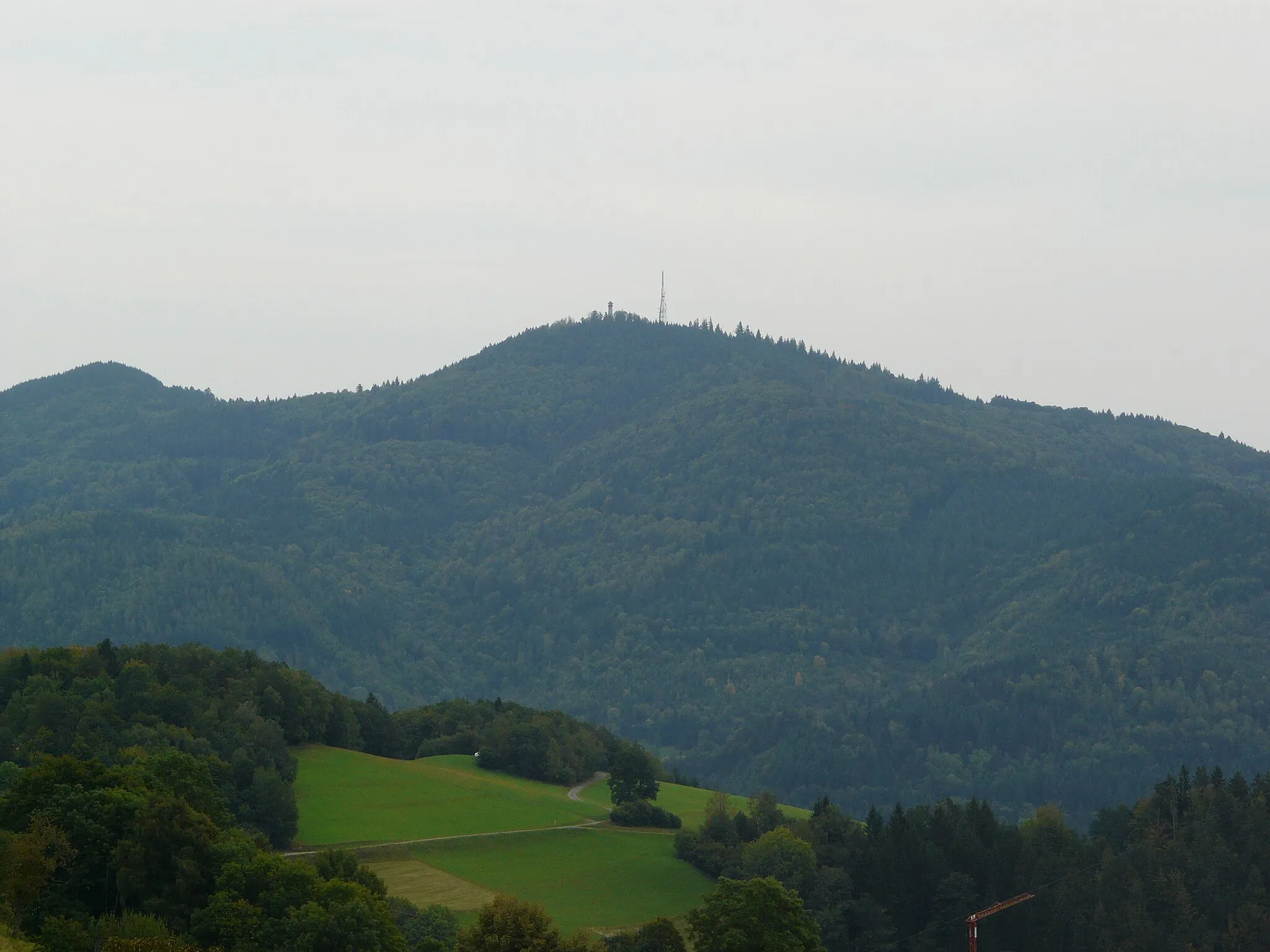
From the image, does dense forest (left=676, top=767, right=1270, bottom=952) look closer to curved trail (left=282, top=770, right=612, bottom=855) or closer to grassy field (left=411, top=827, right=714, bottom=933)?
grassy field (left=411, top=827, right=714, bottom=933)

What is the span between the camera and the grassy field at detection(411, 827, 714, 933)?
99.9 m

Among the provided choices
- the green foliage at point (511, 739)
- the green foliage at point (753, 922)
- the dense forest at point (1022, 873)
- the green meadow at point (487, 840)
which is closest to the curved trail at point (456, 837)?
the green meadow at point (487, 840)

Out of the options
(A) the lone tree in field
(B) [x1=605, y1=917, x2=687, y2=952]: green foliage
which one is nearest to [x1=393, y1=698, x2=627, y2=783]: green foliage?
(A) the lone tree in field

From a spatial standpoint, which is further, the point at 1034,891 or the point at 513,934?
the point at 1034,891

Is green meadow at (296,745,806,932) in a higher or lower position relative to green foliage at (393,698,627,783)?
lower

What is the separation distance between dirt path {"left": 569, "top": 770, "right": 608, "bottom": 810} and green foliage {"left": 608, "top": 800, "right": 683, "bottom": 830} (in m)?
4.85

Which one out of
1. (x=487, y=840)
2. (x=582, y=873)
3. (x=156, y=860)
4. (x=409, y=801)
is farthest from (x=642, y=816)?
(x=156, y=860)

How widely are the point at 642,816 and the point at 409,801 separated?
673 inches

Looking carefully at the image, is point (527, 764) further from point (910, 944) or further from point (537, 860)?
point (910, 944)

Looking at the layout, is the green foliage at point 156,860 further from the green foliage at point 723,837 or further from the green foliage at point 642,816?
the green foliage at point 642,816

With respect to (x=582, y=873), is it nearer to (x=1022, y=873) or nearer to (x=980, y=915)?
(x=980, y=915)

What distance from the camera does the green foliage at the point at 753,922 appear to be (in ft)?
244

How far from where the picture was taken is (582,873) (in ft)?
353

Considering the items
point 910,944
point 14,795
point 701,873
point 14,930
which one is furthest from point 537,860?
point 14,930
